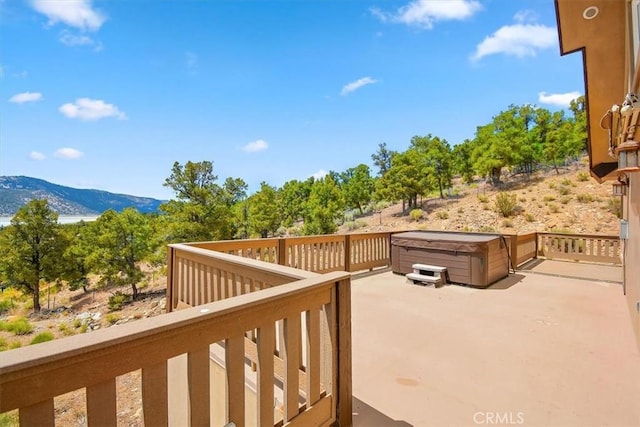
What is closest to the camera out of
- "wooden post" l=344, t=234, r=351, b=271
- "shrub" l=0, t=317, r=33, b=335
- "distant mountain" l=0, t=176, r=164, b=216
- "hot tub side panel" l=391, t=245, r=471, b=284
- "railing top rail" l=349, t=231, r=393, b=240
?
"hot tub side panel" l=391, t=245, r=471, b=284

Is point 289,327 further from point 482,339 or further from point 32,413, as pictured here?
point 482,339

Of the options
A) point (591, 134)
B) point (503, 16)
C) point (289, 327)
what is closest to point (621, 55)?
point (591, 134)

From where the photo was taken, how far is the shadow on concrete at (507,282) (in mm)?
4984

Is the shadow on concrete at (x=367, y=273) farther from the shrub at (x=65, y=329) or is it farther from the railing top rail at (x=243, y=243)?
the shrub at (x=65, y=329)

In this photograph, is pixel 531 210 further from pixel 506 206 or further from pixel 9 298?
pixel 9 298

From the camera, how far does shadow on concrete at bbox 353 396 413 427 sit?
197cm

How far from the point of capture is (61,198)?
96.2 feet

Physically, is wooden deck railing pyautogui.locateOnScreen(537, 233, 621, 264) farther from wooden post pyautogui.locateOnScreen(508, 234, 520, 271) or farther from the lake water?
the lake water

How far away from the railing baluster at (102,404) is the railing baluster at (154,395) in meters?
0.09

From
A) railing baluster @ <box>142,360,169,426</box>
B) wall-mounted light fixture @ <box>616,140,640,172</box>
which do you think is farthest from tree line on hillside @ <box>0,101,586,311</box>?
wall-mounted light fixture @ <box>616,140,640,172</box>

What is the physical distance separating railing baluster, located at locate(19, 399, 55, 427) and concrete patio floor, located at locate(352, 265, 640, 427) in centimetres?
169

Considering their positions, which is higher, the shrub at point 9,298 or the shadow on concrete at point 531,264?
the shadow on concrete at point 531,264

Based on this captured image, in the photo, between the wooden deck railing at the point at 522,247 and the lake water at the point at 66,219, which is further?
the lake water at the point at 66,219

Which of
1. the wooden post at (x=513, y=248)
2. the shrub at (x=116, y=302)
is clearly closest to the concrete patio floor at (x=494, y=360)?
→ the wooden post at (x=513, y=248)
